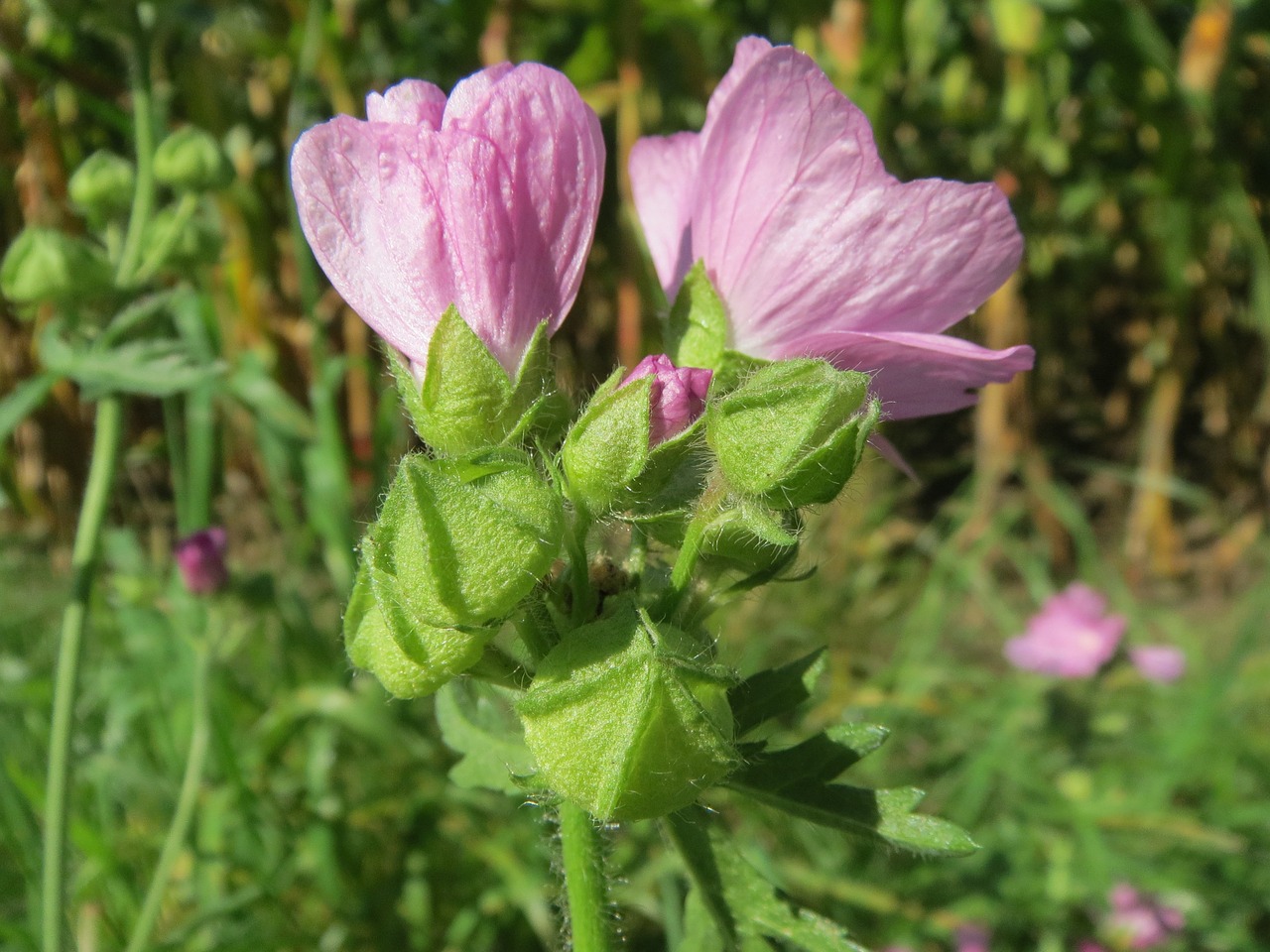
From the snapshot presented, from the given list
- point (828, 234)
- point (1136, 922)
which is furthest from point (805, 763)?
point (1136, 922)

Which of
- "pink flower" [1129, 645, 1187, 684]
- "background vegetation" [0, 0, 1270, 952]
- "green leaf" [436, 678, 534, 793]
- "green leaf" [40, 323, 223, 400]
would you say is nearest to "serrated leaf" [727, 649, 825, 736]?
"green leaf" [436, 678, 534, 793]

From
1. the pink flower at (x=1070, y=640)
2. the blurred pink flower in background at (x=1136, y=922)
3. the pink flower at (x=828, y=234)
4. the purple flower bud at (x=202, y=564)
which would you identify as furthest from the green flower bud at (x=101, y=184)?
the pink flower at (x=1070, y=640)

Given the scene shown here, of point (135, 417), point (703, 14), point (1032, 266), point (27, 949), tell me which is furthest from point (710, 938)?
point (135, 417)

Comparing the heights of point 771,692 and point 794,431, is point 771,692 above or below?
below

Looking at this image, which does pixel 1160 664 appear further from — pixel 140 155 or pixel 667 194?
pixel 140 155

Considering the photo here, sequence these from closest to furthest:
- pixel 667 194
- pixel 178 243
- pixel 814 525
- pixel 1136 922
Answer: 1. pixel 667 194
2. pixel 178 243
3. pixel 1136 922
4. pixel 814 525

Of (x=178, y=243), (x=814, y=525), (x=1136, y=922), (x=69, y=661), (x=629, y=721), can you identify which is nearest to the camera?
(x=629, y=721)
